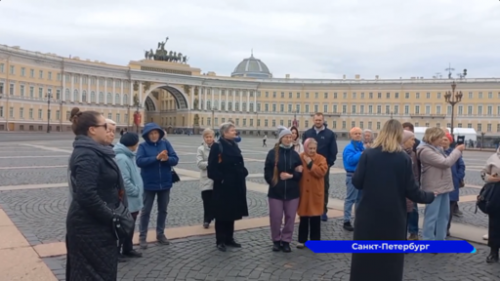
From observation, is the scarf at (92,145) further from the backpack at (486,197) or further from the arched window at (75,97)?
the arched window at (75,97)

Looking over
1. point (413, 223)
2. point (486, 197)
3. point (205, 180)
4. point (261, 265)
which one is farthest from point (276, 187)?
point (486, 197)

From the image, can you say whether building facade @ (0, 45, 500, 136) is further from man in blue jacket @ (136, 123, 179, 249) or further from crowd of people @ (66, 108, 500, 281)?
crowd of people @ (66, 108, 500, 281)

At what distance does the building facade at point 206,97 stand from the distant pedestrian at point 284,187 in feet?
244

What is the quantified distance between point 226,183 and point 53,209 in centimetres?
443

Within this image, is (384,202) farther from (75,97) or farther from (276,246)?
(75,97)

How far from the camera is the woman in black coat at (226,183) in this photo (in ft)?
21.4

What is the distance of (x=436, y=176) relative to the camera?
6.47 metres

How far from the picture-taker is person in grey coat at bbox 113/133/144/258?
19.6ft

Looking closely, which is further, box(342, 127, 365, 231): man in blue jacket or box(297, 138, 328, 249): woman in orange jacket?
box(342, 127, 365, 231): man in blue jacket

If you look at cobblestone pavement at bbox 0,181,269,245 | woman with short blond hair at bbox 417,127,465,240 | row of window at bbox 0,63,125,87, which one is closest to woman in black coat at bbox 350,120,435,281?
woman with short blond hair at bbox 417,127,465,240

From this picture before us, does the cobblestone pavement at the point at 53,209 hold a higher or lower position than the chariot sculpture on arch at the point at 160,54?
lower

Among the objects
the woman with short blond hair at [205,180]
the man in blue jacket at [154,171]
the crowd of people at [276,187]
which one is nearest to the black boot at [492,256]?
the crowd of people at [276,187]

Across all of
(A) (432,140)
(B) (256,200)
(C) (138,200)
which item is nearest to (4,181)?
(B) (256,200)

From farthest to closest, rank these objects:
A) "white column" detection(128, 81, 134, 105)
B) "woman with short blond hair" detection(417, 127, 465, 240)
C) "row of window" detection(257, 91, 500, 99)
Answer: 1. "row of window" detection(257, 91, 500, 99)
2. "white column" detection(128, 81, 134, 105)
3. "woman with short blond hair" detection(417, 127, 465, 240)
